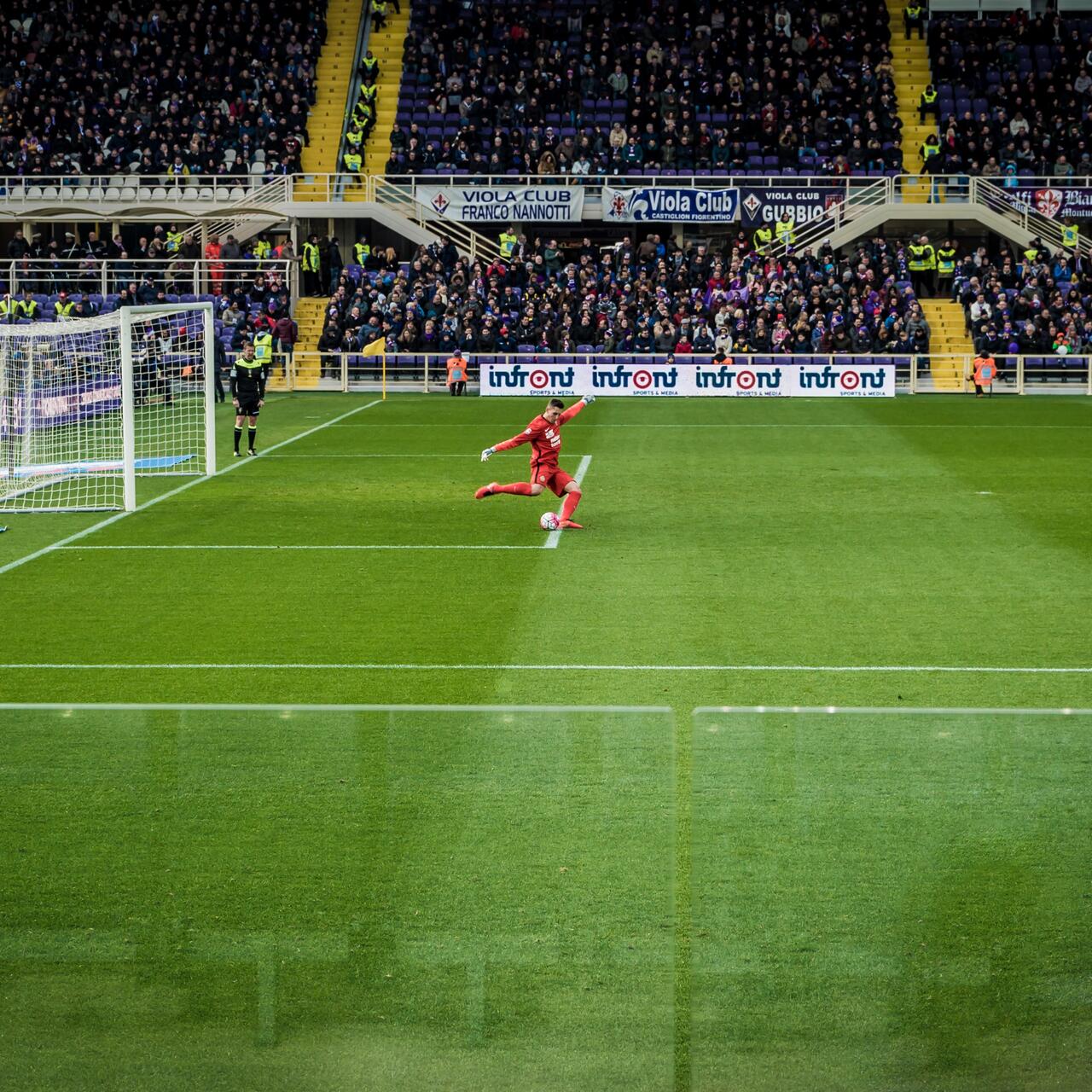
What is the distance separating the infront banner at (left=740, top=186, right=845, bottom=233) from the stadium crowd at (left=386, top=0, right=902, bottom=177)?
159 centimetres

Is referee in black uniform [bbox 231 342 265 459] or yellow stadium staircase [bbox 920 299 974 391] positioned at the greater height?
yellow stadium staircase [bbox 920 299 974 391]

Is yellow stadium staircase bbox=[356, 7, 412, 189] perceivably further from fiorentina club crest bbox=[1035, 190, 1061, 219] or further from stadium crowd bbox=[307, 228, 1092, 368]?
fiorentina club crest bbox=[1035, 190, 1061, 219]

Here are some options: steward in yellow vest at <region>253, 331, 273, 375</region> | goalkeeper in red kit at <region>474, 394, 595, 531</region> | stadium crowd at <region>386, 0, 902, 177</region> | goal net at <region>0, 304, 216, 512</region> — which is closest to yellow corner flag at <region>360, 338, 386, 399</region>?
goal net at <region>0, 304, 216, 512</region>

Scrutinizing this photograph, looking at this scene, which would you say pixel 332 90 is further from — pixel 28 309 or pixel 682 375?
pixel 682 375

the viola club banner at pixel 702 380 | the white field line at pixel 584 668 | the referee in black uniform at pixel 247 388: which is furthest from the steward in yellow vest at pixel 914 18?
the white field line at pixel 584 668

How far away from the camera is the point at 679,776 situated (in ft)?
22.8

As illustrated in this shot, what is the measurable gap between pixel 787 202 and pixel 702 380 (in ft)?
27.8

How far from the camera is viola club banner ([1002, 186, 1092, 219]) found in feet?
138

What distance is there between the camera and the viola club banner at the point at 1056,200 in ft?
138

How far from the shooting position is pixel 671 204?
139 feet

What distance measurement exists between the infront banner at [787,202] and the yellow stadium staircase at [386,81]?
10811 mm

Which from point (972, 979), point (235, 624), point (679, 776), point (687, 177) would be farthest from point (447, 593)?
point (687, 177)

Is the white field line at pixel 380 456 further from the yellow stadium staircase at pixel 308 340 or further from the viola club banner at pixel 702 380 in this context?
the yellow stadium staircase at pixel 308 340

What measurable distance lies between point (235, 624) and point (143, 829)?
5497 millimetres
